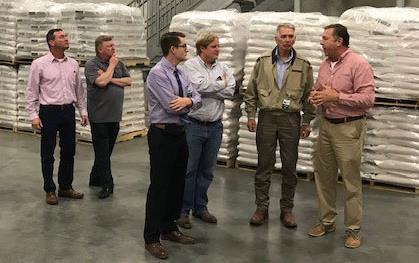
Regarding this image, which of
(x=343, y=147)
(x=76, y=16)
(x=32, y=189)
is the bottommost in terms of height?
(x=32, y=189)

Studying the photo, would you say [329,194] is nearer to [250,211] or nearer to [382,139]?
[250,211]

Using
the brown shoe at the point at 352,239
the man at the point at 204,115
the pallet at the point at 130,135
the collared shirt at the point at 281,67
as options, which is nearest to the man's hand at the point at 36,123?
the man at the point at 204,115

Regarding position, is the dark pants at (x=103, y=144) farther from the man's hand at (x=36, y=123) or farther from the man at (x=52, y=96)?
the man's hand at (x=36, y=123)

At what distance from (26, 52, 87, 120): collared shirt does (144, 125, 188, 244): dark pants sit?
192 cm

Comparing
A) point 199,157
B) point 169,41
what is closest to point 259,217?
point 199,157

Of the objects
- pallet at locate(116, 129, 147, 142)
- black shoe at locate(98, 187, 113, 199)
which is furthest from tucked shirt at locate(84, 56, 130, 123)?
pallet at locate(116, 129, 147, 142)

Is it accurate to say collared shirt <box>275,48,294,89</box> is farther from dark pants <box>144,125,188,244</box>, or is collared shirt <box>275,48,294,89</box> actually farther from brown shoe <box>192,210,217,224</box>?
brown shoe <box>192,210,217,224</box>

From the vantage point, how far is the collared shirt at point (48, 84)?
660 centimetres

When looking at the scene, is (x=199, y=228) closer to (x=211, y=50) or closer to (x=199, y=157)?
(x=199, y=157)

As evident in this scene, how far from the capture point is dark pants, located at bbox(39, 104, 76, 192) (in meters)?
6.63

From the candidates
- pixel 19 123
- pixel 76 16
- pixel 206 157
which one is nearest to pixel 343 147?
pixel 206 157

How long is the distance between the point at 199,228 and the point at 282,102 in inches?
60.5

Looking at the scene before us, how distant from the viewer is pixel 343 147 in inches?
217

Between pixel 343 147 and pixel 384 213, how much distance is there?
170cm
